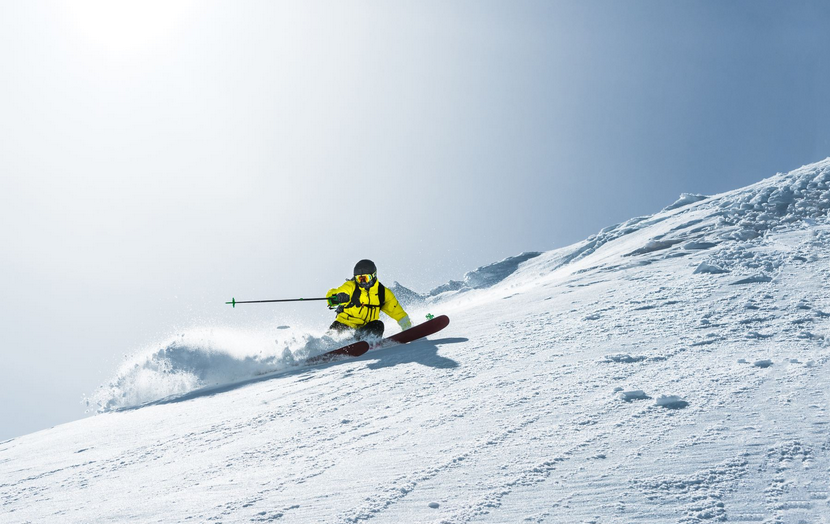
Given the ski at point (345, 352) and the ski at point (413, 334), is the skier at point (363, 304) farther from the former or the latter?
the ski at point (345, 352)

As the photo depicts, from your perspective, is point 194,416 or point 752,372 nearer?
point 752,372

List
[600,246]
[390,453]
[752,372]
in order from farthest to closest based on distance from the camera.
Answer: [600,246] → [752,372] → [390,453]

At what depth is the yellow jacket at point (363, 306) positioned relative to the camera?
9961 millimetres

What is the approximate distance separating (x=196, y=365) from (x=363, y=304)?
11.2 feet

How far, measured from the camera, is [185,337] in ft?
36.4

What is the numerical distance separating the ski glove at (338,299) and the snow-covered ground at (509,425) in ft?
2.71

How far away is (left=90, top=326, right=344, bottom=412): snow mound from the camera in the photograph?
386 inches

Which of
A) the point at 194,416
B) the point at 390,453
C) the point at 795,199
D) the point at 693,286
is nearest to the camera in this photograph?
the point at 390,453

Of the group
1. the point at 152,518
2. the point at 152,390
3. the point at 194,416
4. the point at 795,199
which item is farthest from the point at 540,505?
the point at 795,199

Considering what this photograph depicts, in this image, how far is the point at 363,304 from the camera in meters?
10.0

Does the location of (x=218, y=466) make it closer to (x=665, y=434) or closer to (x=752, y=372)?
(x=665, y=434)

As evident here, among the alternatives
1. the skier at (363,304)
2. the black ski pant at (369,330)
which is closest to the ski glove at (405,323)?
the skier at (363,304)

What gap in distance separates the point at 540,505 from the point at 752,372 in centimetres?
294

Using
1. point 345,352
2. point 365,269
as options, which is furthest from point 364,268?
point 345,352
